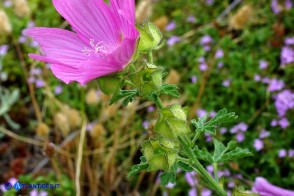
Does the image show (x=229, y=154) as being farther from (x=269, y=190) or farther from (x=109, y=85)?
(x=109, y=85)

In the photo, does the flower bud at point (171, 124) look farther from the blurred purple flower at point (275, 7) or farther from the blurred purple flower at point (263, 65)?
the blurred purple flower at point (275, 7)

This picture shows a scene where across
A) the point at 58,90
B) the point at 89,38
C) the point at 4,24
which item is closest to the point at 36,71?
the point at 58,90

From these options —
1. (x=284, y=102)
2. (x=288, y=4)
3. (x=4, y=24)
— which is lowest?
(x=284, y=102)

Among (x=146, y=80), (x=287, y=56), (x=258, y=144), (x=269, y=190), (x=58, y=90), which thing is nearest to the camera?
(x=146, y=80)

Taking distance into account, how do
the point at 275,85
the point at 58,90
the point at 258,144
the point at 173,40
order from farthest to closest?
the point at 173,40, the point at 58,90, the point at 275,85, the point at 258,144

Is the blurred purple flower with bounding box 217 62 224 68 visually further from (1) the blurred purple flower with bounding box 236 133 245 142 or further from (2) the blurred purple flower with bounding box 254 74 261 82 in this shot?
(1) the blurred purple flower with bounding box 236 133 245 142

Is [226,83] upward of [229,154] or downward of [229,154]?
downward

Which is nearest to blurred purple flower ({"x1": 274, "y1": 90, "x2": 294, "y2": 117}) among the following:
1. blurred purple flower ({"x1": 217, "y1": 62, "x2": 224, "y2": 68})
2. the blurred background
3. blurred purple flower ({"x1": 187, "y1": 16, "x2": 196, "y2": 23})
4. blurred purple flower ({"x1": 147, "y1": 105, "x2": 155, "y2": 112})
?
the blurred background

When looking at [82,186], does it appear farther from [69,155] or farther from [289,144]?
[289,144]
